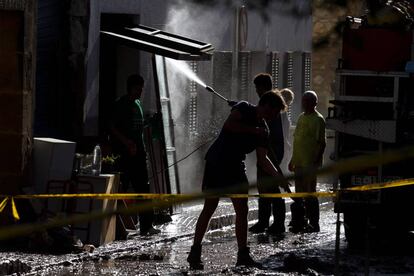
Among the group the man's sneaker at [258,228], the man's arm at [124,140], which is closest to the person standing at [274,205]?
the man's sneaker at [258,228]

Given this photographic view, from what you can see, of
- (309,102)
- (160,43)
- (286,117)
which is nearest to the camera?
(309,102)

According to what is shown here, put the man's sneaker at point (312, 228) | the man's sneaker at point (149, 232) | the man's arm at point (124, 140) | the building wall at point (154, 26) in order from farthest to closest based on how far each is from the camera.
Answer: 1. the building wall at point (154, 26)
2. the man's sneaker at point (312, 228)
3. the man's sneaker at point (149, 232)
4. the man's arm at point (124, 140)

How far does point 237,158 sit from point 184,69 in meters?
5.94

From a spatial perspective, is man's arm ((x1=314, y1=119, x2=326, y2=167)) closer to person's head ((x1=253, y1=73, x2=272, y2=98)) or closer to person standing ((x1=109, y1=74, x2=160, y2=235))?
person's head ((x1=253, y1=73, x2=272, y2=98))

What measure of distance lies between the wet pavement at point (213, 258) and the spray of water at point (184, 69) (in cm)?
232

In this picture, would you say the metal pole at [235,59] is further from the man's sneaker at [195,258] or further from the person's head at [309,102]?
the man's sneaker at [195,258]

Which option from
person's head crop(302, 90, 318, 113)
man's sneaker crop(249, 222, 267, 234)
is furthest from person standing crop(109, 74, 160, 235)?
person's head crop(302, 90, 318, 113)

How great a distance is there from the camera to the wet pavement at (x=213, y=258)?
1121 centimetres

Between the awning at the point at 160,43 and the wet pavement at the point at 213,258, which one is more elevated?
the awning at the point at 160,43

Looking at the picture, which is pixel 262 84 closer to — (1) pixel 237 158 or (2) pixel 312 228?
(2) pixel 312 228

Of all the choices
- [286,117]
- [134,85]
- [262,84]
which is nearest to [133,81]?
[134,85]

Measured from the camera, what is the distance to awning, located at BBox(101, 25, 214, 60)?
14773mm

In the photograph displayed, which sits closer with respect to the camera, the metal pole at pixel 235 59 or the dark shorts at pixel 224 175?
the dark shorts at pixel 224 175

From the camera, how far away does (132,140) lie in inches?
537
